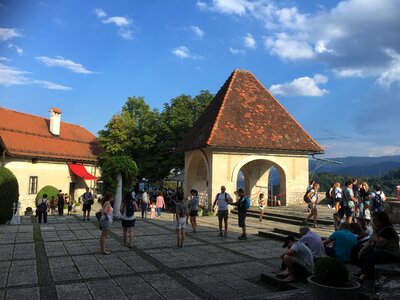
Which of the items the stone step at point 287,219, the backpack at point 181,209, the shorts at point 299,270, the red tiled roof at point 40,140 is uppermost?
the red tiled roof at point 40,140

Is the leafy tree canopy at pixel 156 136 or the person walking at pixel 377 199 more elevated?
the leafy tree canopy at pixel 156 136

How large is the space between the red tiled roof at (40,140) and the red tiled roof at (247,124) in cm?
1307

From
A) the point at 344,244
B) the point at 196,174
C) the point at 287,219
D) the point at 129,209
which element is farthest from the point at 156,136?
the point at 344,244

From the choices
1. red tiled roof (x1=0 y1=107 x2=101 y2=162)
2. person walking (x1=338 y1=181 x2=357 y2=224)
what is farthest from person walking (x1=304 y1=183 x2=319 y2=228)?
red tiled roof (x1=0 y1=107 x2=101 y2=162)

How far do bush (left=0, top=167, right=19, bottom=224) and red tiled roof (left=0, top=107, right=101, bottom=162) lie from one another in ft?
35.3

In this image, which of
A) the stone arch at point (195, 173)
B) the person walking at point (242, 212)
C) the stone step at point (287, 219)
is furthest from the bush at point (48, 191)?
the person walking at point (242, 212)

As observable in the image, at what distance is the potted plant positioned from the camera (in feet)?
14.7

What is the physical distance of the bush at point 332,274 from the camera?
461 centimetres

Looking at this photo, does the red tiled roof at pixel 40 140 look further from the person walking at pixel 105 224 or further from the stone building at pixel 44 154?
the person walking at pixel 105 224

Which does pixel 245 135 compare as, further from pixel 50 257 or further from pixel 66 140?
pixel 66 140

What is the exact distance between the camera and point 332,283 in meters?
4.61

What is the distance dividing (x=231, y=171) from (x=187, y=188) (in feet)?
17.1

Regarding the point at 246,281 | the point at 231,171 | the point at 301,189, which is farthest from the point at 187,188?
the point at 246,281

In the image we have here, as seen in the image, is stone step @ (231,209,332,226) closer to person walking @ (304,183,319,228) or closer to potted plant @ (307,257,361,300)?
person walking @ (304,183,319,228)
